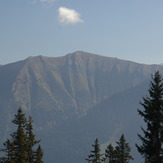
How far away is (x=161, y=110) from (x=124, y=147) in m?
19.8

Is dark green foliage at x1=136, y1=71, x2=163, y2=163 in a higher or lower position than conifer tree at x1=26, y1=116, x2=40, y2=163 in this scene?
lower

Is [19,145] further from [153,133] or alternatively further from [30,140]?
[153,133]

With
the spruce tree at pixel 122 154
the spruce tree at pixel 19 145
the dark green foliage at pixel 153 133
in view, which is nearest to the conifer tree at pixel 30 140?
the spruce tree at pixel 19 145

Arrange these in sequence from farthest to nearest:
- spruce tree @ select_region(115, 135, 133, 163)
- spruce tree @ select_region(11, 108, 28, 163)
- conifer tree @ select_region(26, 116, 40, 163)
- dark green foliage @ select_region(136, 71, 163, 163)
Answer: spruce tree @ select_region(115, 135, 133, 163)
conifer tree @ select_region(26, 116, 40, 163)
spruce tree @ select_region(11, 108, 28, 163)
dark green foliage @ select_region(136, 71, 163, 163)

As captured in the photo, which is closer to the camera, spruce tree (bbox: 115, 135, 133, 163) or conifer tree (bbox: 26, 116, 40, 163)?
conifer tree (bbox: 26, 116, 40, 163)

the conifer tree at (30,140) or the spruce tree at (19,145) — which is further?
the conifer tree at (30,140)

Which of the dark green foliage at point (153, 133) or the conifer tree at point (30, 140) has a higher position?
the conifer tree at point (30, 140)

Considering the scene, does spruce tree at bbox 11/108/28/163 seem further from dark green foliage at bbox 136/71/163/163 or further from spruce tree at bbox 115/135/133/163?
spruce tree at bbox 115/135/133/163

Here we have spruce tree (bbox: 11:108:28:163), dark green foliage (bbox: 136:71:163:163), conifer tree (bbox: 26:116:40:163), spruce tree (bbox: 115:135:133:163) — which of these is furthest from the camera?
spruce tree (bbox: 115:135:133:163)

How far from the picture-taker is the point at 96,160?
42.3 metres

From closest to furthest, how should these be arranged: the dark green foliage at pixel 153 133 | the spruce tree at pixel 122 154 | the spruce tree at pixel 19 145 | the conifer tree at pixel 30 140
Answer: the dark green foliage at pixel 153 133 < the spruce tree at pixel 19 145 < the conifer tree at pixel 30 140 < the spruce tree at pixel 122 154

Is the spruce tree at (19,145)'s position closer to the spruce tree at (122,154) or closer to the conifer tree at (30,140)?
the conifer tree at (30,140)

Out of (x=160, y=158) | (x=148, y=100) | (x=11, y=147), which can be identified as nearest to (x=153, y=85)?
(x=148, y=100)

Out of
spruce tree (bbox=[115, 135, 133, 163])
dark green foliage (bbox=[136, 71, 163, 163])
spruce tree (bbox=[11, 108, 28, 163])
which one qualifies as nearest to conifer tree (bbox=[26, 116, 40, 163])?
spruce tree (bbox=[11, 108, 28, 163])
